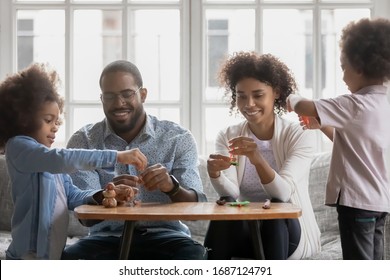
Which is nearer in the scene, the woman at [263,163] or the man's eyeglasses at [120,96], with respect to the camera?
the woman at [263,163]

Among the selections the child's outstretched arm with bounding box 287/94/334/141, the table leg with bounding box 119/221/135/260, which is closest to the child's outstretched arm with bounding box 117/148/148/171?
the table leg with bounding box 119/221/135/260

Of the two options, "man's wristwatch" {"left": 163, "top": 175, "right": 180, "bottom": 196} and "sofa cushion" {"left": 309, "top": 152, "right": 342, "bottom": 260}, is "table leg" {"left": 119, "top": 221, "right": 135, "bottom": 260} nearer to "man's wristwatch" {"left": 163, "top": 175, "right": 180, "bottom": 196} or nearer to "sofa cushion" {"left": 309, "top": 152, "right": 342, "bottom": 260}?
"man's wristwatch" {"left": 163, "top": 175, "right": 180, "bottom": 196}

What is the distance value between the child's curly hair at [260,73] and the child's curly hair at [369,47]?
0.81 ft

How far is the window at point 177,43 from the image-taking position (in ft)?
8.38

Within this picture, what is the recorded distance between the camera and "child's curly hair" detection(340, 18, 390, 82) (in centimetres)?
178

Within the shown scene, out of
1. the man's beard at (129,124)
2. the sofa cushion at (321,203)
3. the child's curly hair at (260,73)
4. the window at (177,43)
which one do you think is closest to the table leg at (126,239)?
the man's beard at (129,124)

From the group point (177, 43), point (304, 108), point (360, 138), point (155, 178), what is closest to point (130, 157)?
point (155, 178)

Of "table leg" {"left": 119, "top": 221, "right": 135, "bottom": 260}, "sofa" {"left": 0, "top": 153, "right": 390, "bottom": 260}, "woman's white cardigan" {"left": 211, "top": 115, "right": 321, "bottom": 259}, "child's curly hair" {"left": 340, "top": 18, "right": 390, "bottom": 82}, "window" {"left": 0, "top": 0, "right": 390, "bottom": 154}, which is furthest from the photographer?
"window" {"left": 0, "top": 0, "right": 390, "bottom": 154}

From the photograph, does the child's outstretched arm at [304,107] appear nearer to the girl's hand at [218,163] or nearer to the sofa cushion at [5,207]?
the girl's hand at [218,163]

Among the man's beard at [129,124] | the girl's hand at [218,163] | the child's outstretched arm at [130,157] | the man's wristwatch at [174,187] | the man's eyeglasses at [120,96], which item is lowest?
the man's wristwatch at [174,187]

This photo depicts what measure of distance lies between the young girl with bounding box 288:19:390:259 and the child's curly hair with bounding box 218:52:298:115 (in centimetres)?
26

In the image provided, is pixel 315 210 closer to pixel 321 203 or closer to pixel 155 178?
pixel 321 203

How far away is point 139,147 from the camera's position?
6.49ft

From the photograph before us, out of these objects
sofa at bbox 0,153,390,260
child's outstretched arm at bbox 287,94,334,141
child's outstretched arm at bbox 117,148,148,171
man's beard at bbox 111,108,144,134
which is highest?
child's outstretched arm at bbox 287,94,334,141
